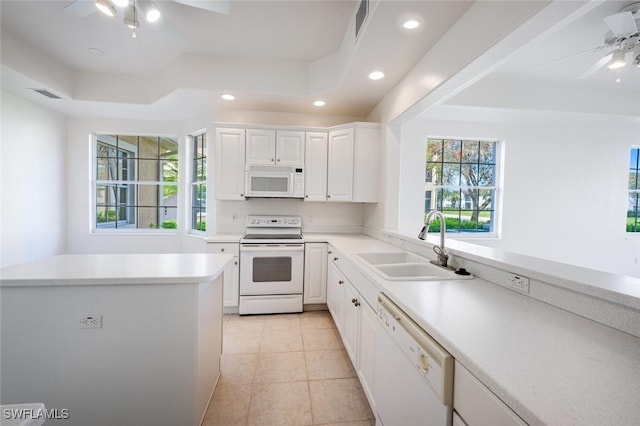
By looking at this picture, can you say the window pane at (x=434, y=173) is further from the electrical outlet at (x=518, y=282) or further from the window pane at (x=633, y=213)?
the window pane at (x=633, y=213)

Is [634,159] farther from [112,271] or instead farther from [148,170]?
[148,170]

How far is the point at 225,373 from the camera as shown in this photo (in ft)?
6.68

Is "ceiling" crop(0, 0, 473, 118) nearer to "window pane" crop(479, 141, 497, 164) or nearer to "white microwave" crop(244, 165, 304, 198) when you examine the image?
"white microwave" crop(244, 165, 304, 198)

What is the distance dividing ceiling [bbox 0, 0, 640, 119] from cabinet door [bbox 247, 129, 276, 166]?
403 millimetres

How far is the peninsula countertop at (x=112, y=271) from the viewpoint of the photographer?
4.30 feet

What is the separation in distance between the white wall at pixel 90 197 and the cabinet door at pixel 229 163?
1054 mm

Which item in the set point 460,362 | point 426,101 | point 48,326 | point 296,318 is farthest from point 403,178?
point 48,326

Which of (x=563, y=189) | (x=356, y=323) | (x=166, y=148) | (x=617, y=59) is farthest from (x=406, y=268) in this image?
(x=166, y=148)

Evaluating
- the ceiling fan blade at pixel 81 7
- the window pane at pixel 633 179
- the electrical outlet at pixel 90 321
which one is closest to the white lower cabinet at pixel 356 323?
the electrical outlet at pixel 90 321

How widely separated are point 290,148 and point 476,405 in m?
3.07

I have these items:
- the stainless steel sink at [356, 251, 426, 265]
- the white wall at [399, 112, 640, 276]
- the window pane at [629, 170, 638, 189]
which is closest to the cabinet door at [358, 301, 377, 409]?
the stainless steel sink at [356, 251, 426, 265]

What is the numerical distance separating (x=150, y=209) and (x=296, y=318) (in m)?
3.04

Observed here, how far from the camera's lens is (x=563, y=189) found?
3941mm

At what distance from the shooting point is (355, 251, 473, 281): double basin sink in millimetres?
1503
